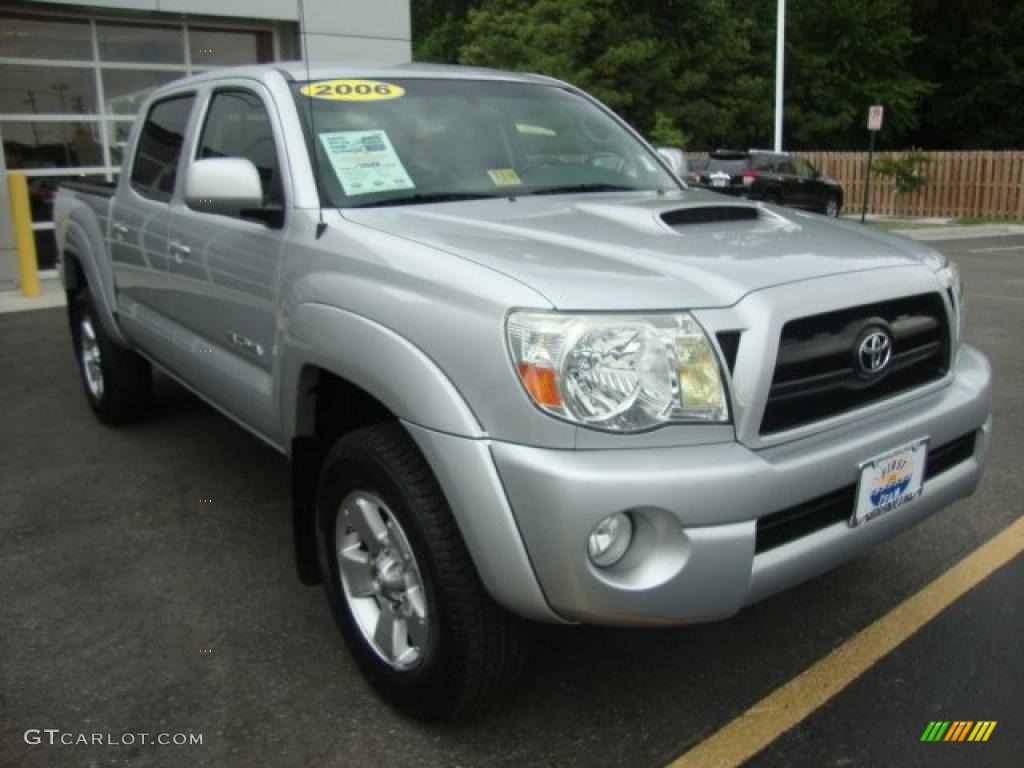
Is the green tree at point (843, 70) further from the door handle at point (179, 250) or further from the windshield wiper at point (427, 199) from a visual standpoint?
the windshield wiper at point (427, 199)

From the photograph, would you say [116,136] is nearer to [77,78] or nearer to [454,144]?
[77,78]

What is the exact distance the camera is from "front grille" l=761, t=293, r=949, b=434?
2.21m

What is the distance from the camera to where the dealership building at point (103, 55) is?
1075 centimetres

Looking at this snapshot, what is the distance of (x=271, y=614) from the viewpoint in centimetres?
312

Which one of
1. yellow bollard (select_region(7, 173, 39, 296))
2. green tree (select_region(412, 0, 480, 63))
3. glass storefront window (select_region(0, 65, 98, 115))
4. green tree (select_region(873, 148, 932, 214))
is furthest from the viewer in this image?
green tree (select_region(412, 0, 480, 63))

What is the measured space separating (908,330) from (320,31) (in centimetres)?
1072

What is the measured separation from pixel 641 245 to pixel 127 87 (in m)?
11.0

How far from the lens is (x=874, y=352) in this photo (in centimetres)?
236

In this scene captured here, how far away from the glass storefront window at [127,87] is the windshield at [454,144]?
9.37 metres

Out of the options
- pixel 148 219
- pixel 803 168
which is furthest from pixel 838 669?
pixel 803 168

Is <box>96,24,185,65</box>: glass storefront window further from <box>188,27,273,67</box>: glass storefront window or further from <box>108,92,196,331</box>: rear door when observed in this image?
<box>108,92,196,331</box>: rear door

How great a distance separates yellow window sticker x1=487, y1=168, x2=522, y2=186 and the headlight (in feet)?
4.23

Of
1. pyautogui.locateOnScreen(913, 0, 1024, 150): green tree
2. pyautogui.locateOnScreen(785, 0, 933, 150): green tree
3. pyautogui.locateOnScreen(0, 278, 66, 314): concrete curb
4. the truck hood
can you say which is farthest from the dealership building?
pyautogui.locateOnScreen(913, 0, 1024, 150): green tree

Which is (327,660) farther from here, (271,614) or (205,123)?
(205,123)
